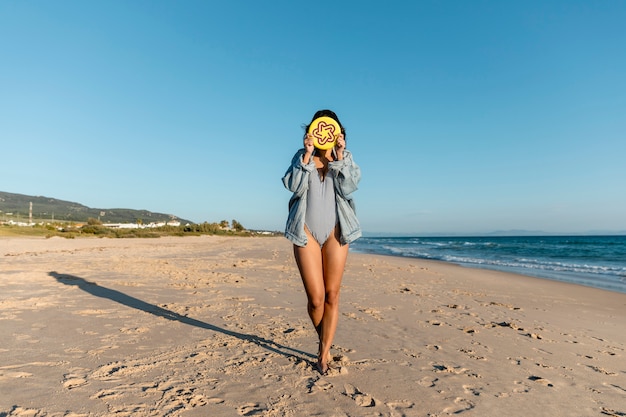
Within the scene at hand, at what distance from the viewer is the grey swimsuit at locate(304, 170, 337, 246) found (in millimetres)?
3391

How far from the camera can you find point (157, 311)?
5.50 meters

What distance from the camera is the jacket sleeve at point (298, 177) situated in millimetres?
3314

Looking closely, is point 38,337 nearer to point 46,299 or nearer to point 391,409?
point 46,299

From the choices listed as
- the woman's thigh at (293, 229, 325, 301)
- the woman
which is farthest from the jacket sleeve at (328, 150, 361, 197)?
the woman's thigh at (293, 229, 325, 301)

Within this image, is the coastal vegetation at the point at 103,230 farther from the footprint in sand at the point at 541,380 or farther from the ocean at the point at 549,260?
the footprint in sand at the point at 541,380

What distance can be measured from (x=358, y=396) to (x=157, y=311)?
12.0ft

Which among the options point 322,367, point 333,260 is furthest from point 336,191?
point 322,367

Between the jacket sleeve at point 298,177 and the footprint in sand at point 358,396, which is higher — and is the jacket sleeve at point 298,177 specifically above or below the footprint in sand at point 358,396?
above

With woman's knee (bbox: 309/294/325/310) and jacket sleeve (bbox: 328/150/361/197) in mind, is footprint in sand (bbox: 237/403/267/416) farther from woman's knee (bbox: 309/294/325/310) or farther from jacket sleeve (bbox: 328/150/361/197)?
jacket sleeve (bbox: 328/150/361/197)

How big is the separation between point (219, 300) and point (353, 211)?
377 centimetres

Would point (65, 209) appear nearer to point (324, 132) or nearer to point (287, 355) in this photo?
point (287, 355)

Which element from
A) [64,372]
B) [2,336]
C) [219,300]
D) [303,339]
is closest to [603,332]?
[303,339]

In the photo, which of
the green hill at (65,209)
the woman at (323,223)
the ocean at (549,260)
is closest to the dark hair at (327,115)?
the woman at (323,223)

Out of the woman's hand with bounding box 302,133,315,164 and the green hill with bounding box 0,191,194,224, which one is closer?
the woman's hand with bounding box 302,133,315,164
